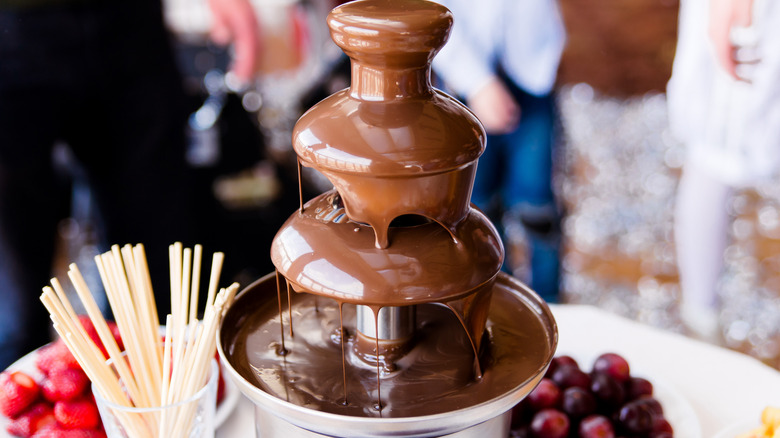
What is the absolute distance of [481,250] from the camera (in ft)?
2.57

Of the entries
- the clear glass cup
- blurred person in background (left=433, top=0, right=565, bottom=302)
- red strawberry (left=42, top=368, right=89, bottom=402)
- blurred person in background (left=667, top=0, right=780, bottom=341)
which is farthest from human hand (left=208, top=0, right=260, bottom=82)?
the clear glass cup

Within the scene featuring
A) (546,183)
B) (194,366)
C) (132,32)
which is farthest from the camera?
(546,183)

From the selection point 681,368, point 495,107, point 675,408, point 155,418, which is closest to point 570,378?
point 675,408

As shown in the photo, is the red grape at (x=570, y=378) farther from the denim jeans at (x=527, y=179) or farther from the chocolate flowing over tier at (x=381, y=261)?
the denim jeans at (x=527, y=179)

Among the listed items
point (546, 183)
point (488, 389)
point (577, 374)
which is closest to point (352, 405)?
point (488, 389)

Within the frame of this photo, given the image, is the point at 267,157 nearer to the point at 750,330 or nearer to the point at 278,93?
the point at 278,93

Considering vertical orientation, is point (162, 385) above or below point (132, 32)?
below

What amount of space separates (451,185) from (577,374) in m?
0.49

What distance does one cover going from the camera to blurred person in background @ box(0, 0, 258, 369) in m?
1.83

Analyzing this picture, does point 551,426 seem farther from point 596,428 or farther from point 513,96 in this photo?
point 513,96

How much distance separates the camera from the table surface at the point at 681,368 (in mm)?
1098

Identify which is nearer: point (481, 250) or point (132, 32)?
point (481, 250)

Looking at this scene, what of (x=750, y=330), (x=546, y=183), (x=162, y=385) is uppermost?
(x=162, y=385)

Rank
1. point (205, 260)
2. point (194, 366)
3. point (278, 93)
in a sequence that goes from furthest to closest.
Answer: point (205, 260) → point (278, 93) → point (194, 366)
